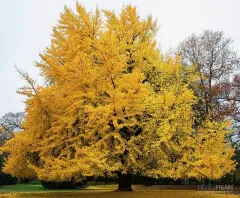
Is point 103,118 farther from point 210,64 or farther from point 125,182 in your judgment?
point 210,64

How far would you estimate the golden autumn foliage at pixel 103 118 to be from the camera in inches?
577

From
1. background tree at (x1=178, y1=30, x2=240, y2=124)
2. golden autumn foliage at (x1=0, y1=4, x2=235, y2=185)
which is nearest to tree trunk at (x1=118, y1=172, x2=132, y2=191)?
golden autumn foliage at (x1=0, y1=4, x2=235, y2=185)

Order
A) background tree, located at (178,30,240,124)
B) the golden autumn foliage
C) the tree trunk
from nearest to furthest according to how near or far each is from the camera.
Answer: the golden autumn foliage → the tree trunk → background tree, located at (178,30,240,124)

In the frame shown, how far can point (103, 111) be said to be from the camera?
46.0ft

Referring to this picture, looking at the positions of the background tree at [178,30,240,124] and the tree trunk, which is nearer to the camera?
the tree trunk

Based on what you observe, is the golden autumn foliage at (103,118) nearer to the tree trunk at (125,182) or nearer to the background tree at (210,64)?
the tree trunk at (125,182)

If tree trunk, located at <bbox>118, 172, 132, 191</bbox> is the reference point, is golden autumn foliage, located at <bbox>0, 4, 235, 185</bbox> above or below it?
above

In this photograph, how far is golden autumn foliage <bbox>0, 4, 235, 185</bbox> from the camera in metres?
14.7

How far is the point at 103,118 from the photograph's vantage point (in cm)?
1419

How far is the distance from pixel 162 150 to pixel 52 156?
4.88m

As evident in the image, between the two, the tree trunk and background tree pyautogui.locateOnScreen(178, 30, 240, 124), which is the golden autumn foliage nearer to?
the tree trunk

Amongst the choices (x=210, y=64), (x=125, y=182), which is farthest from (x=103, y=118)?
(x=210, y=64)

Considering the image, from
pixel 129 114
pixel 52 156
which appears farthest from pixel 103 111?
pixel 52 156

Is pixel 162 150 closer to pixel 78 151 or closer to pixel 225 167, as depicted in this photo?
pixel 225 167
